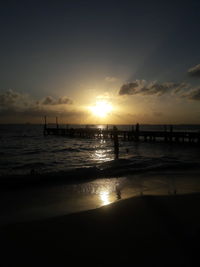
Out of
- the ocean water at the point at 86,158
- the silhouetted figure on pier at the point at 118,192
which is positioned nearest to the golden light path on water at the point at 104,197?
the silhouetted figure on pier at the point at 118,192

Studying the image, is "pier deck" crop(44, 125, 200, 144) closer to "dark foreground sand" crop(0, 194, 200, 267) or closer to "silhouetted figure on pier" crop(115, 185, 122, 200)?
"silhouetted figure on pier" crop(115, 185, 122, 200)

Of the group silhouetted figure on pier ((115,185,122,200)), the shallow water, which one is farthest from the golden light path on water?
silhouetted figure on pier ((115,185,122,200))

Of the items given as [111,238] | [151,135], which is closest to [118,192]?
[111,238]

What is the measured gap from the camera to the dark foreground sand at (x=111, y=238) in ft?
10.6

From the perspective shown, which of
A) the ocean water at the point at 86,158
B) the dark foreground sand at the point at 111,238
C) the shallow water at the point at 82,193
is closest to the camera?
the dark foreground sand at the point at 111,238

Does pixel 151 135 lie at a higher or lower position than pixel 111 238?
higher

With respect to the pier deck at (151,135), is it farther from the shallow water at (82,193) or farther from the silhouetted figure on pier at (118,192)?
the silhouetted figure on pier at (118,192)

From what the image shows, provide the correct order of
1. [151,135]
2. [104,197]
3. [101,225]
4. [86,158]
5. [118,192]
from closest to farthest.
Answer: [101,225] < [104,197] < [118,192] < [86,158] < [151,135]

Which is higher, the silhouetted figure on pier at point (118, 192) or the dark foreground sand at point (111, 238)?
the dark foreground sand at point (111, 238)

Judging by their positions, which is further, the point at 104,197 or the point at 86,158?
the point at 86,158

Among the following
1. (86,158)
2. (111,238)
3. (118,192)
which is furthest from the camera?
(86,158)

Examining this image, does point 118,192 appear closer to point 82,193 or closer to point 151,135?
point 82,193

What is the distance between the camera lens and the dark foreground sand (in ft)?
10.6

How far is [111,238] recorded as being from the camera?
3.88m
